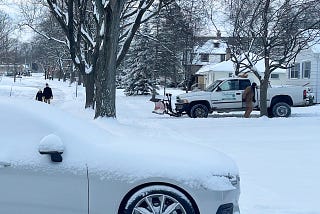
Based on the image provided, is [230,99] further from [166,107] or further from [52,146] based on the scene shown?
[52,146]

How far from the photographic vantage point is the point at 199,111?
23.3m

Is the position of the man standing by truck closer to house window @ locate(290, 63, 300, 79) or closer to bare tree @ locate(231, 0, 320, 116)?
bare tree @ locate(231, 0, 320, 116)

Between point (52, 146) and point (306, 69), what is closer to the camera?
point (52, 146)

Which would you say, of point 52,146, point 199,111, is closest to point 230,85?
point 199,111

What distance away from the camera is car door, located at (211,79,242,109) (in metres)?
23.3

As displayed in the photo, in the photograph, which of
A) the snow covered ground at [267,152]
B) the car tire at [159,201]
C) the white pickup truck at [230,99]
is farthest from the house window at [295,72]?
the car tire at [159,201]

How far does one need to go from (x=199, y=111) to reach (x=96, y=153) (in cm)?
1842

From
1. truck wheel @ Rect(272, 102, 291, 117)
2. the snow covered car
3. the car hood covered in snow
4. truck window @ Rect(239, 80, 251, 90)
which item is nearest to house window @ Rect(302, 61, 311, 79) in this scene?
truck wheel @ Rect(272, 102, 291, 117)

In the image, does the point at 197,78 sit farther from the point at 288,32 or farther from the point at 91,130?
the point at 91,130

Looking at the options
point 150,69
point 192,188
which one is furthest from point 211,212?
point 150,69

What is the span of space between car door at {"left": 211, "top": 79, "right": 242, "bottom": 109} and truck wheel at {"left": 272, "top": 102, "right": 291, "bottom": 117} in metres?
1.55

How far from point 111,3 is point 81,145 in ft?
42.0

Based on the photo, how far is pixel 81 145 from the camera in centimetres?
507

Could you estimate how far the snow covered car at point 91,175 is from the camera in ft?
16.0
